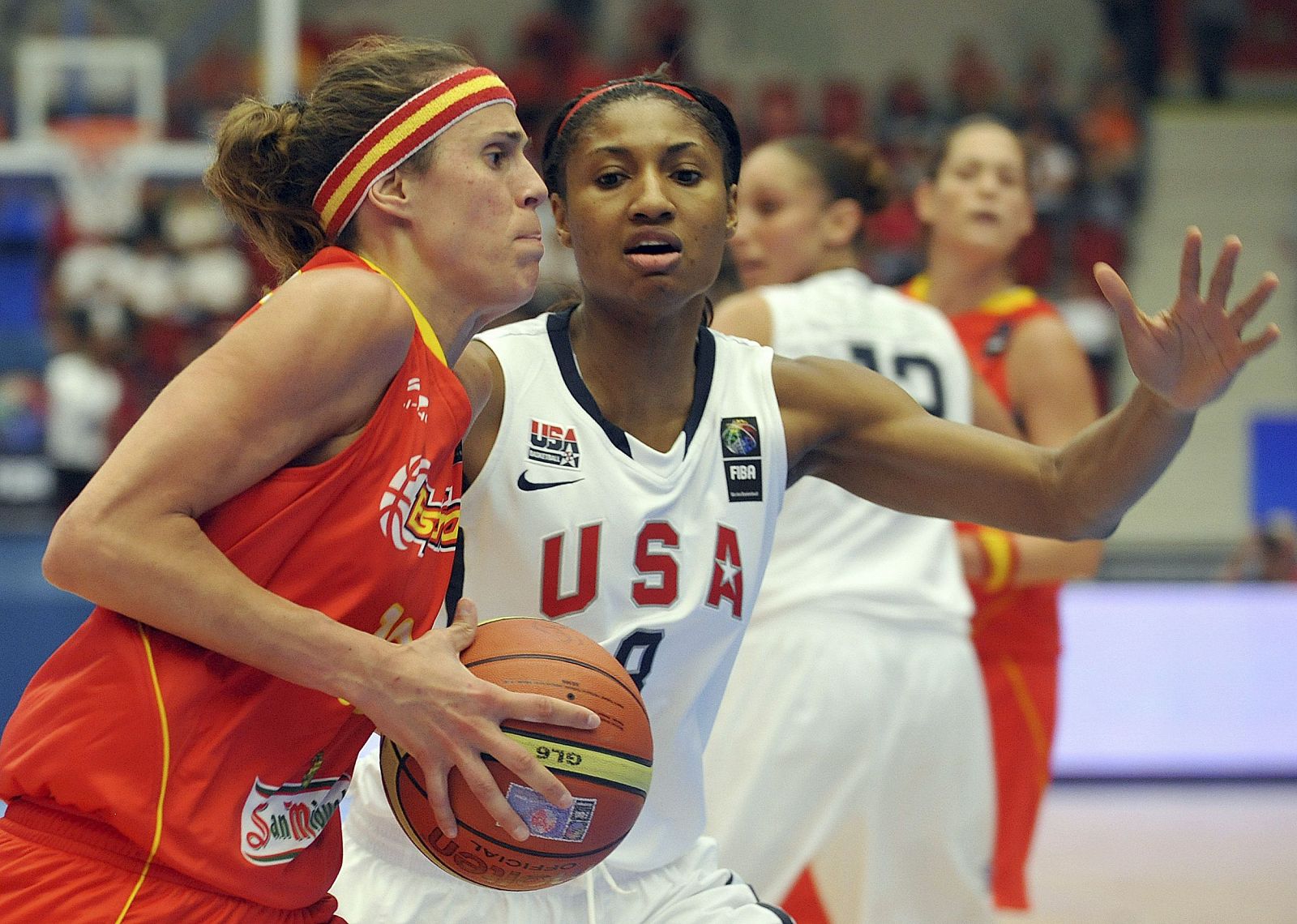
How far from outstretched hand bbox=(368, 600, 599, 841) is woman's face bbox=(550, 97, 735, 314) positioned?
876 millimetres

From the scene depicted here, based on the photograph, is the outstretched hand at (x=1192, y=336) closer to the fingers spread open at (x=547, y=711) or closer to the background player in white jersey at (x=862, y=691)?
the fingers spread open at (x=547, y=711)

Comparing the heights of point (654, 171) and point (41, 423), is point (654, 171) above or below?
above

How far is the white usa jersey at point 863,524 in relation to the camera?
4.02 meters

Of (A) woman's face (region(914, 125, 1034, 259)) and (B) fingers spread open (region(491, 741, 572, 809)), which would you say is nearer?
(B) fingers spread open (region(491, 741, 572, 809))

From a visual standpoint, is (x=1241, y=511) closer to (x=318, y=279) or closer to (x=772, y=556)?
(x=772, y=556)

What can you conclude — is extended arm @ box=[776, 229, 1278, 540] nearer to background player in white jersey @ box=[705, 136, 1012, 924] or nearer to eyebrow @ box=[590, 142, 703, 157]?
eyebrow @ box=[590, 142, 703, 157]

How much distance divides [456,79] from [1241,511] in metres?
13.9

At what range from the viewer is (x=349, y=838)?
266 cm

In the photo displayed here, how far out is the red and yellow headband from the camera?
2230mm

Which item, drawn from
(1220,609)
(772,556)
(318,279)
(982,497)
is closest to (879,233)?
(1220,609)

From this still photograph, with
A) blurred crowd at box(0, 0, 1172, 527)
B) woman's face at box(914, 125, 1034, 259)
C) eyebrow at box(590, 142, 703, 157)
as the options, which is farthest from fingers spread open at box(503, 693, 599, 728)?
blurred crowd at box(0, 0, 1172, 527)

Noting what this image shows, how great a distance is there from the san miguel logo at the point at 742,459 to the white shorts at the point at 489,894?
64cm

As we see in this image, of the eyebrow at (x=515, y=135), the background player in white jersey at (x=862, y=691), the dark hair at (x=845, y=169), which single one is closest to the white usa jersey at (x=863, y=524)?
the background player in white jersey at (x=862, y=691)

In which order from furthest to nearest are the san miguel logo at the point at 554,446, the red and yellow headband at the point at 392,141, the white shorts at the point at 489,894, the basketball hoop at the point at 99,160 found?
the basketball hoop at the point at 99,160 < the san miguel logo at the point at 554,446 < the white shorts at the point at 489,894 < the red and yellow headband at the point at 392,141
